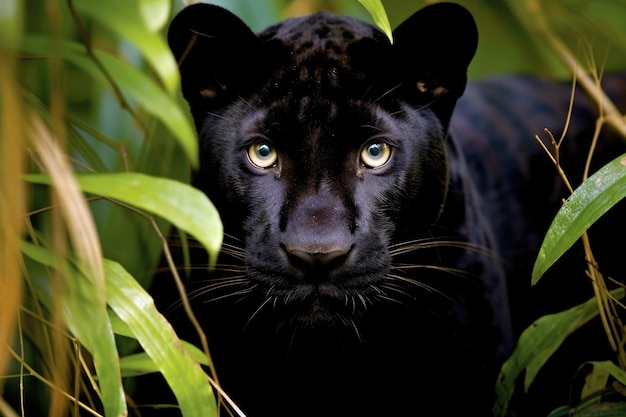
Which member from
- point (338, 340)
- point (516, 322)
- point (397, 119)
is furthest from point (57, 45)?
point (516, 322)

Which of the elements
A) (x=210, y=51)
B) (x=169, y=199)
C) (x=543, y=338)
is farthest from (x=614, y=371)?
(x=210, y=51)

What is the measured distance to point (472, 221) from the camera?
201 centimetres

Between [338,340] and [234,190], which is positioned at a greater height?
[234,190]

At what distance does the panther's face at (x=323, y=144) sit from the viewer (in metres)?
1.57

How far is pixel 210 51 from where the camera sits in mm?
1746

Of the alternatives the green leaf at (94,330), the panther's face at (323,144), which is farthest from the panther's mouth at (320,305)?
the green leaf at (94,330)

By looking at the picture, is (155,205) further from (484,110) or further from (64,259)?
(484,110)

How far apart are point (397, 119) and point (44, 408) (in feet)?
3.19

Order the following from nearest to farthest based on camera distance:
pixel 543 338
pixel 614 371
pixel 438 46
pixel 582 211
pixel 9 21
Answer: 1. pixel 9 21
2. pixel 582 211
3. pixel 614 371
4. pixel 543 338
5. pixel 438 46

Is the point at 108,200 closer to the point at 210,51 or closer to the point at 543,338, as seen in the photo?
the point at 210,51

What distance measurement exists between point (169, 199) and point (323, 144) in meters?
0.54

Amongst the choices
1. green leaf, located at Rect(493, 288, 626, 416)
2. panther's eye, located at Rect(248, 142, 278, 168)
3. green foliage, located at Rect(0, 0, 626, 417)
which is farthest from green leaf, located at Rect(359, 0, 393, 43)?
green leaf, located at Rect(493, 288, 626, 416)

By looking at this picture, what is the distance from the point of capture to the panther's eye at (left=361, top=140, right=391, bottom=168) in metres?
1.68

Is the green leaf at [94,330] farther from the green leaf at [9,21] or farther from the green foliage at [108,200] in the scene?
the green leaf at [9,21]
